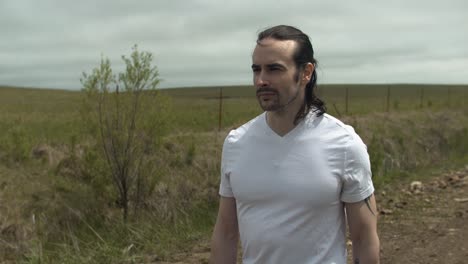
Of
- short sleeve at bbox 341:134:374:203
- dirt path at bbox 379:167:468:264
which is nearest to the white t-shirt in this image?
short sleeve at bbox 341:134:374:203

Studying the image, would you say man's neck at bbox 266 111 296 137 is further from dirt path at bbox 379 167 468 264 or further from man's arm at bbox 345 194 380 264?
dirt path at bbox 379 167 468 264

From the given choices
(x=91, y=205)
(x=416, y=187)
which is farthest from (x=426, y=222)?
(x=91, y=205)

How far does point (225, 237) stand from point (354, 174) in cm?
58

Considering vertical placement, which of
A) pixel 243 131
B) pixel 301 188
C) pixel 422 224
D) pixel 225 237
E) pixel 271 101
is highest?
pixel 271 101

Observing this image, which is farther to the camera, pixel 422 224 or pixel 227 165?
pixel 422 224

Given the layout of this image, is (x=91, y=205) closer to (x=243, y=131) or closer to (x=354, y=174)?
(x=243, y=131)

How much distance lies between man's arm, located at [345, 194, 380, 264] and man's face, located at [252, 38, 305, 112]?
1.45 feet

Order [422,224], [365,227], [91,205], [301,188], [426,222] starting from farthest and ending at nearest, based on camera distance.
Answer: [91,205] → [426,222] → [422,224] → [365,227] → [301,188]

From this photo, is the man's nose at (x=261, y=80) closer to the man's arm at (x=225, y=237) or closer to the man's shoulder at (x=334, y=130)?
the man's shoulder at (x=334, y=130)

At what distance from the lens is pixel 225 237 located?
226 centimetres

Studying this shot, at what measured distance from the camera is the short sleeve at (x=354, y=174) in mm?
2006

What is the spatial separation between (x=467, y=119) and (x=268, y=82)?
20677 millimetres

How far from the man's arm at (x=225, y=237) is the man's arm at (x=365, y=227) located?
45 cm

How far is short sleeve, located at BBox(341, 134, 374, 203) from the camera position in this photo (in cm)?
201
